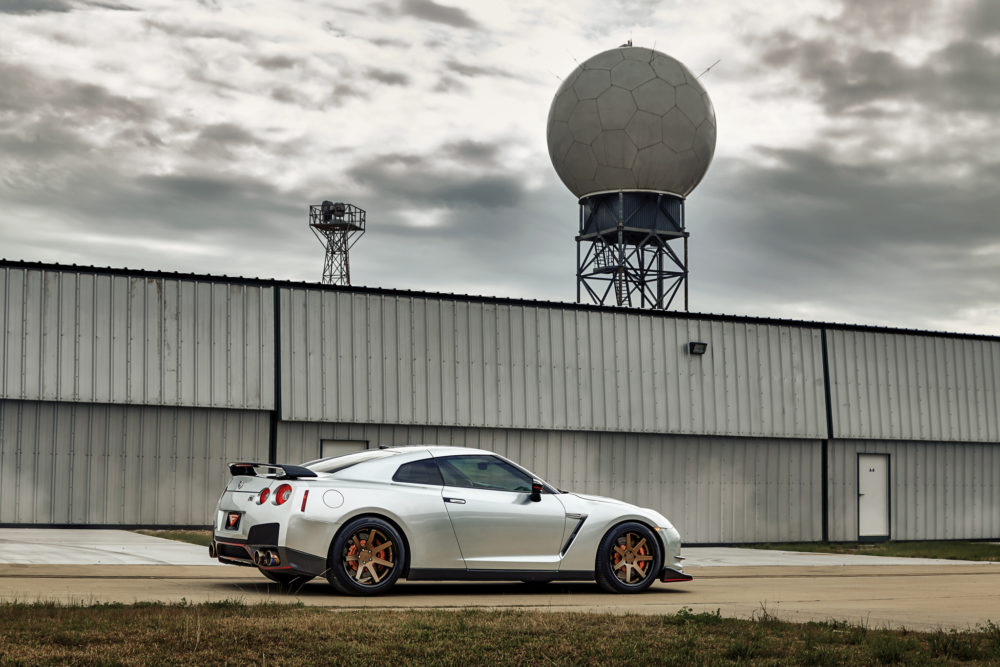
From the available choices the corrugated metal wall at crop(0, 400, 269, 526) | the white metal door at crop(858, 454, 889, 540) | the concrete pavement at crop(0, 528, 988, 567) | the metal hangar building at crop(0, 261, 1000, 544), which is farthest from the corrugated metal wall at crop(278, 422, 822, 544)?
the concrete pavement at crop(0, 528, 988, 567)

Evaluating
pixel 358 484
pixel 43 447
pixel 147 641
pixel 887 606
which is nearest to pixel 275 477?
pixel 358 484

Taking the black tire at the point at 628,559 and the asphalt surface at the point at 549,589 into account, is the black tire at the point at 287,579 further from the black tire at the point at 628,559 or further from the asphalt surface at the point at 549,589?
the black tire at the point at 628,559

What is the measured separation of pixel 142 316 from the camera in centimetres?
2286

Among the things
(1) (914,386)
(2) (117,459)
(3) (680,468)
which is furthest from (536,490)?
(1) (914,386)

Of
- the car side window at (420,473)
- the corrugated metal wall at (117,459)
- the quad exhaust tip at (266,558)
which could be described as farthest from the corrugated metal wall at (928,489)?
the quad exhaust tip at (266,558)

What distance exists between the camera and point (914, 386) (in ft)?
98.8

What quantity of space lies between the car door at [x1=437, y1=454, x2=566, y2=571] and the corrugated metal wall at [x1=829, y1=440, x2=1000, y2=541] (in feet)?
60.5

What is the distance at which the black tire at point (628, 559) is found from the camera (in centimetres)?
1232

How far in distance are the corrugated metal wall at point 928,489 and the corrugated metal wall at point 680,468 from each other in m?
0.77

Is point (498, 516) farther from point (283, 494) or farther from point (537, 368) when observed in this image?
point (537, 368)

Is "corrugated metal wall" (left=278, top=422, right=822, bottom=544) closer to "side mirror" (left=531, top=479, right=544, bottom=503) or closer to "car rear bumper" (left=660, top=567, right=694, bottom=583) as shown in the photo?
"side mirror" (left=531, top=479, right=544, bottom=503)

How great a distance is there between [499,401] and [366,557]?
14288mm

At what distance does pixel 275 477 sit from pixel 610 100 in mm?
27156

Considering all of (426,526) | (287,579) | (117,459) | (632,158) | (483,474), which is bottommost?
(287,579)
